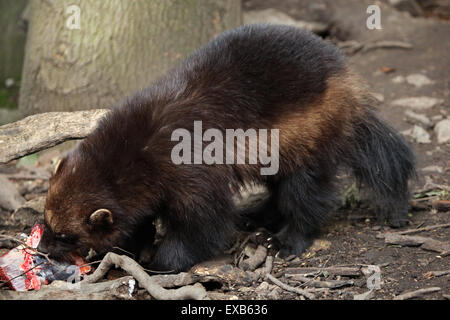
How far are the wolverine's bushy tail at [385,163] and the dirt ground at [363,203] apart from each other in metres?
0.19

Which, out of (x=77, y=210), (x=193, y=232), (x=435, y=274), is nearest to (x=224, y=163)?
(x=193, y=232)

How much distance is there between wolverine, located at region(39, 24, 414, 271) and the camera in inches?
172

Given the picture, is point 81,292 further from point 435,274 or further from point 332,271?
point 435,274

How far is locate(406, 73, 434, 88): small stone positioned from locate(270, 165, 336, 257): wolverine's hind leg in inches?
126

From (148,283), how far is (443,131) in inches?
163

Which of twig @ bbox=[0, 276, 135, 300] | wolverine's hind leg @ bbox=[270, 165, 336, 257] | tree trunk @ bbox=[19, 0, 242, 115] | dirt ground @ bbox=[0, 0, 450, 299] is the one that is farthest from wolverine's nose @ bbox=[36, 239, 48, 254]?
tree trunk @ bbox=[19, 0, 242, 115]

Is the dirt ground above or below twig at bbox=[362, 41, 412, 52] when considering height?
below

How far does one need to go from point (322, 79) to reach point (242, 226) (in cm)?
161

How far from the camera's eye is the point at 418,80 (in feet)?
25.7

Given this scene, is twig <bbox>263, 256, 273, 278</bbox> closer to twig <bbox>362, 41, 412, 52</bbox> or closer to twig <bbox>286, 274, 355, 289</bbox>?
twig <bbox>286, 274, 355, 289</bbox>

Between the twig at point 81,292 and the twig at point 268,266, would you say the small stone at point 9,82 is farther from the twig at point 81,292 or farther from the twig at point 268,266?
the twig at point 268,266

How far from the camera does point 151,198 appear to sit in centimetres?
443

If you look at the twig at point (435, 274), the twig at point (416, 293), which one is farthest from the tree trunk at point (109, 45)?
the twig at point (416, 293)

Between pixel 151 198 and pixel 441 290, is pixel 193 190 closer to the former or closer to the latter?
pixel 151 198
